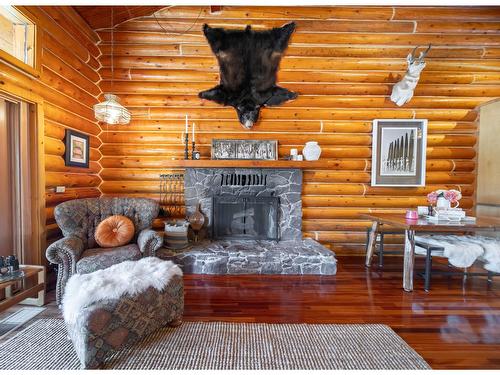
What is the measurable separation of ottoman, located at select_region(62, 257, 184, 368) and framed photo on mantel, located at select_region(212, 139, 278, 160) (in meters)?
2.26

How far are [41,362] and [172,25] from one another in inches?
176

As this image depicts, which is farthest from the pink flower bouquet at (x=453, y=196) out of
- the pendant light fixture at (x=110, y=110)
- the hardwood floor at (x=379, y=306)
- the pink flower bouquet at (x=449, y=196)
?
the pendant light fixture at (x=110, y=110)

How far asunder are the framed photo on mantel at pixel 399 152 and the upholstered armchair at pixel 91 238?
363 cm

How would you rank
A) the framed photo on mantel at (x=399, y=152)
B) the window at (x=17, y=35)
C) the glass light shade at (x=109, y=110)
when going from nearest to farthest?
the window at (x=17, y=35), the glass light shade at (x=109, y=110), the framed photo on mantel at (x=399, y=152)

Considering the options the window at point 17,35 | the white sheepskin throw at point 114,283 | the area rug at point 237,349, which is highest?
the window at point 17,35

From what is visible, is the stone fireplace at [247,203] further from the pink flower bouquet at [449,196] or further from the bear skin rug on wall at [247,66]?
the pink flower bouquet at [449,196]

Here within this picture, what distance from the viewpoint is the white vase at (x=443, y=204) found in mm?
3285

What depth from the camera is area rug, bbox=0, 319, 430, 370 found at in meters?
1.76

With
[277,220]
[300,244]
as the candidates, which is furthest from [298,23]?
[300,244]

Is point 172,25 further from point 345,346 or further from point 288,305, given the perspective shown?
point 345,346

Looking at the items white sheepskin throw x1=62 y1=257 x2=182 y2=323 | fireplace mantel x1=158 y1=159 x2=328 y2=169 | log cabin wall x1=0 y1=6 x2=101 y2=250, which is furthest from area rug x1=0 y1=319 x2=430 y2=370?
fireplace mantel x1=158 y1=159 x2=328 y2=169

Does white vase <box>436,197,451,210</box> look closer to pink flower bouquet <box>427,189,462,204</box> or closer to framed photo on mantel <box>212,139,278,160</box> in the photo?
pink flower bouquet <box>427,189,462,204</box>

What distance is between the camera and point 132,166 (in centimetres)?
413

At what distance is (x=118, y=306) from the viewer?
171cm
